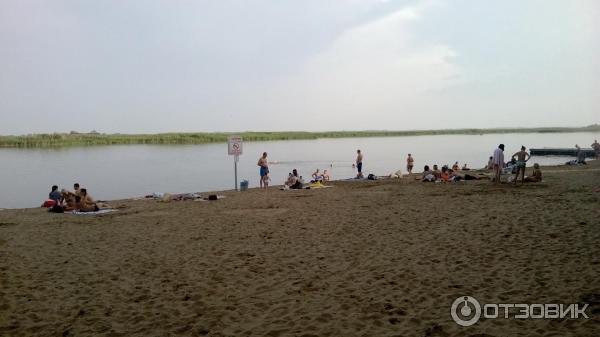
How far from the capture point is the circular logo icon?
4739 mm

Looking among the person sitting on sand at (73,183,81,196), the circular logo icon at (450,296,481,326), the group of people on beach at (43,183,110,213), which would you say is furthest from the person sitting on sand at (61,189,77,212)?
the circular logo icon at (450,296,481,326)

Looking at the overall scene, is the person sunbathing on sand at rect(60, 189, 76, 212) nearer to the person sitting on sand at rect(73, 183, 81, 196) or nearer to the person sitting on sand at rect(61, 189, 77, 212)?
the person sitting on sand at rect(61, 189, 77, 212)

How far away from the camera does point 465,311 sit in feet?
16.4

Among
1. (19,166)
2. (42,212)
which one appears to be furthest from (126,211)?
(19,166)

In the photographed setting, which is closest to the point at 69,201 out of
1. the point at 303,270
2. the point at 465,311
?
the point at 303,270

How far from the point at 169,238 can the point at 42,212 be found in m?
7.59

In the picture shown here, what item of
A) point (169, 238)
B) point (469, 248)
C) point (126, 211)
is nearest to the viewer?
point (469, 248)

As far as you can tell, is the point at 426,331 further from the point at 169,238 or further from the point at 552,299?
the point at 169,238

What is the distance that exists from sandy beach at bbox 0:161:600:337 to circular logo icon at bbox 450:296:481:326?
4.9 inches

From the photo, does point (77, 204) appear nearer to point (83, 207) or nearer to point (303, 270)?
point (83, 207)

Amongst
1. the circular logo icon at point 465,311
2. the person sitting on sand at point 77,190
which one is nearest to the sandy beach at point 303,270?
the circular logo icon at point 465,311

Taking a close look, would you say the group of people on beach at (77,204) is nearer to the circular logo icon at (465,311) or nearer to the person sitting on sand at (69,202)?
the person sitting on sand at (69,202)

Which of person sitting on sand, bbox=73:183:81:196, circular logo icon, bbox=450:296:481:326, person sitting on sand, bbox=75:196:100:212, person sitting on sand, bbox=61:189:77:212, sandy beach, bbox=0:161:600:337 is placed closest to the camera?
circular logo icon, bbox=450:296:481:326

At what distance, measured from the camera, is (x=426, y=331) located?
4.49m
